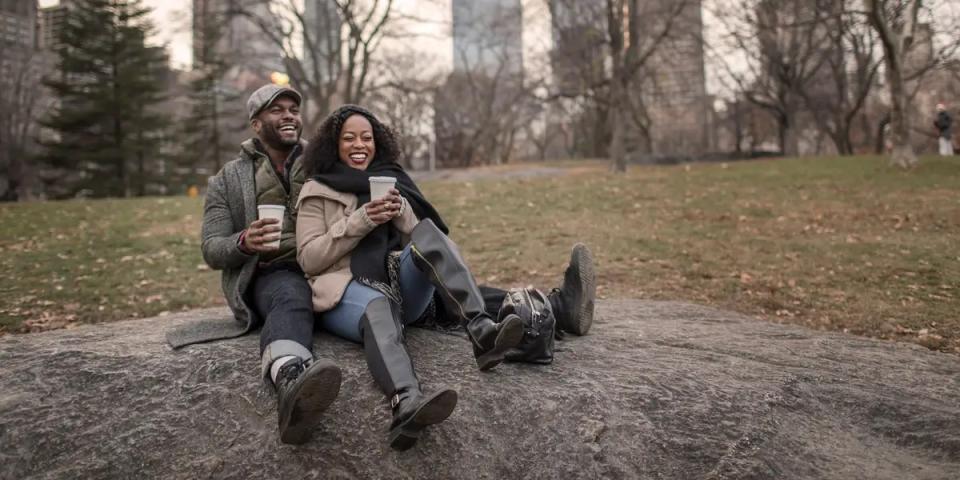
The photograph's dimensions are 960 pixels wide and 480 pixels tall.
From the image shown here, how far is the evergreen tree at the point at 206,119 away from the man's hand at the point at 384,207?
34.1 meters

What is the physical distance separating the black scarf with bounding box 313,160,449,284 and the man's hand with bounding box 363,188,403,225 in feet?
0.82

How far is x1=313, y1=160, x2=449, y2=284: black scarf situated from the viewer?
3281 millimetres

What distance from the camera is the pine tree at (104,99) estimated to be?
1096 inches

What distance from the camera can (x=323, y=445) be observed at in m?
2.63

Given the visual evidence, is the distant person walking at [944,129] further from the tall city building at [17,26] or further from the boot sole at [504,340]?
the tall city building at [17,26]

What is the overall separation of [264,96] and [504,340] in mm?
2169

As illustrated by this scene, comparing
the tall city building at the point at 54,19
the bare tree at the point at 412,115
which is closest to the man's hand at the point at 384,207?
the tall city building at the point at 54,19

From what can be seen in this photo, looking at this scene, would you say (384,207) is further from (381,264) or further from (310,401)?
(310,401)

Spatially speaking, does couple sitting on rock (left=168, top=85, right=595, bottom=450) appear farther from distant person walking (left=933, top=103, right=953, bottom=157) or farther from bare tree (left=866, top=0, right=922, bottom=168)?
distant person walking (left=933, top=103, right=953, bottom=157)

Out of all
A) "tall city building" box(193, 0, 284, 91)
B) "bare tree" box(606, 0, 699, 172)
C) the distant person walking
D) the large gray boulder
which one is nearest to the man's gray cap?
the large gray boulder

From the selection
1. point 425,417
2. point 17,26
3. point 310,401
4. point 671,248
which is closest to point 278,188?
point 310,401

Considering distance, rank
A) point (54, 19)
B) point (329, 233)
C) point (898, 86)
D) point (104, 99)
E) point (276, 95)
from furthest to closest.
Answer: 1. point (54, 19)
2. point (104, 99)
3. point (898, 86)
4. point (276, 95)
5. point (329, 233)

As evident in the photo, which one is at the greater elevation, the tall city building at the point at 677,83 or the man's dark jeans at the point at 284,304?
the tall city building at the point at 677,83

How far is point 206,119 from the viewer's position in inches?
1407
